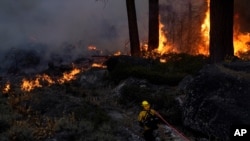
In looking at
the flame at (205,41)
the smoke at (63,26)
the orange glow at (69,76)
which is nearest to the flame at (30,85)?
the orange glow at (69,76)

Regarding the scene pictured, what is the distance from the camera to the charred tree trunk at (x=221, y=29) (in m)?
13.8

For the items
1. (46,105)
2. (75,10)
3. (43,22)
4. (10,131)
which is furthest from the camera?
(75,10)

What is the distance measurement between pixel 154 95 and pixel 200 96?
108 inches

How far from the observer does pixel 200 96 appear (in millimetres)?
10398

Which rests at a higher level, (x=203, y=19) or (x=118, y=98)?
(x=203, y=19)

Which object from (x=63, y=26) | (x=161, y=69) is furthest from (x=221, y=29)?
(x=63, y=26)

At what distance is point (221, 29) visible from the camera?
14.0 meters

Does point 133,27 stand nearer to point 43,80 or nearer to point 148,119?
point 43,80

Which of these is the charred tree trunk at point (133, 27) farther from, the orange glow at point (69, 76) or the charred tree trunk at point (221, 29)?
the charred tree trunk at point (221, 29)

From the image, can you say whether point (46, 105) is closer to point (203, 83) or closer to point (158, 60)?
point (203, 83)

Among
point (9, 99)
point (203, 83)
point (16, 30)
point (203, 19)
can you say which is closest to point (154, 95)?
point (203, 83)

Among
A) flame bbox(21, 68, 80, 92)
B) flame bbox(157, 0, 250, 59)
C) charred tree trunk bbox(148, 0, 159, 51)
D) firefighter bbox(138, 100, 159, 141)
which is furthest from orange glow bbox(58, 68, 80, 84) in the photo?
firefighter bbox(138, 100, 159, 141)

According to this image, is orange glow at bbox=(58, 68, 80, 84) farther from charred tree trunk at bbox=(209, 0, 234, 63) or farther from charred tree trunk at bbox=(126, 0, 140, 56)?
charred tree trunk at bbox=(209, 0, 234, 63)

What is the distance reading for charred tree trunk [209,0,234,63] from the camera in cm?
1377
